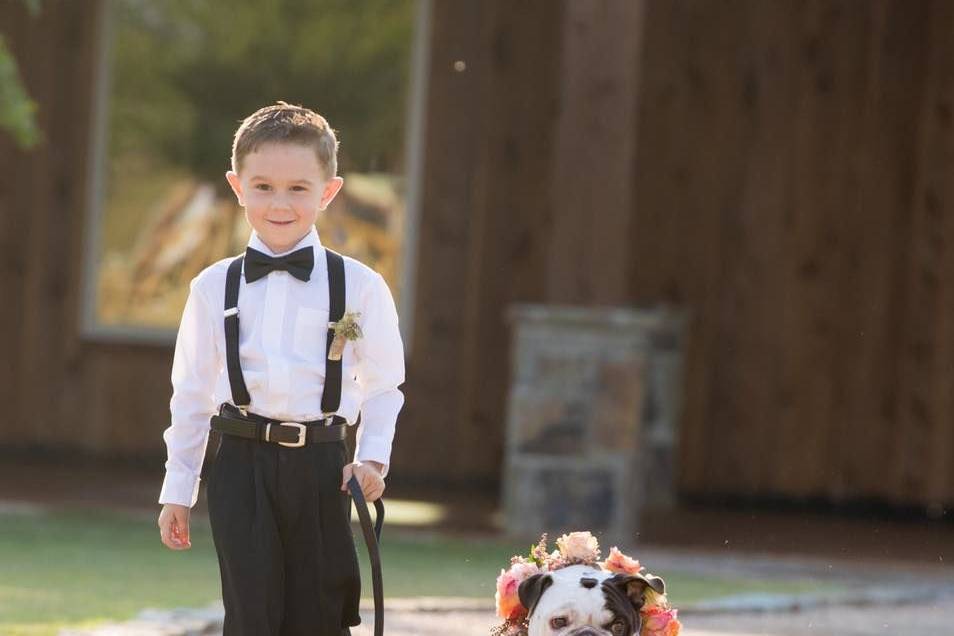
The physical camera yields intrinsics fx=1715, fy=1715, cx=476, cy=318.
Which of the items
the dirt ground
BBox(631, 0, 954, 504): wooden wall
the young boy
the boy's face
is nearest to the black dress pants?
the young boy

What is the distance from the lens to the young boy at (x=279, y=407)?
3512 mm

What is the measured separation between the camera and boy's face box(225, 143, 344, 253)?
3.54 meters

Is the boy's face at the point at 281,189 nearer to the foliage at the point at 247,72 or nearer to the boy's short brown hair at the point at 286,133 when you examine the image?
the boy's short brown hair at the point at 286,133

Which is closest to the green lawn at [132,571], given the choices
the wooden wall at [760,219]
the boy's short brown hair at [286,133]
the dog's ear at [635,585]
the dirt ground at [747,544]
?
the dirt ground at [747,544]

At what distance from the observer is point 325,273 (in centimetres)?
363

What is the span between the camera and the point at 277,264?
140 inches

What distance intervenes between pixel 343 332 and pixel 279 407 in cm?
20

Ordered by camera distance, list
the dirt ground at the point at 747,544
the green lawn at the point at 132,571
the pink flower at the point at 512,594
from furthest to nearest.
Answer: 1. the dirt ground at the point at 747,544
2. the green lawn at the point at 132,571
3. the pink flower at the point at 512,594

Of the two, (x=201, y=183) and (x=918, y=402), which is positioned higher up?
(x=201, y=183)

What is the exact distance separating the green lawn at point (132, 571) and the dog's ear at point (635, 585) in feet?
7.73

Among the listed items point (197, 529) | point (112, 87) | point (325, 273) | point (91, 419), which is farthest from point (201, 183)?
point (325, 273)

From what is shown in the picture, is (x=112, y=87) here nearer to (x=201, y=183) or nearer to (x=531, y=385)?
(x=201, y=183)

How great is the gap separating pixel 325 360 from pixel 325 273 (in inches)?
7.7

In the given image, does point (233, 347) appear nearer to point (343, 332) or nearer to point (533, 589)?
point (343, 332)
